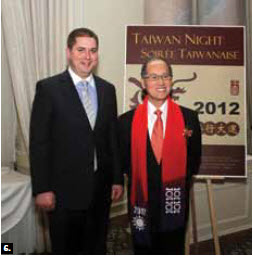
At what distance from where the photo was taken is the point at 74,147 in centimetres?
204

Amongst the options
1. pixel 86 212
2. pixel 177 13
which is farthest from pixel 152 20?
pixel 86 212

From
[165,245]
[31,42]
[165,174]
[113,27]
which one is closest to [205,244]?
[165,245]

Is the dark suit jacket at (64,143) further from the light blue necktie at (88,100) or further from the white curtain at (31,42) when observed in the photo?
the white curtain at (31,42)

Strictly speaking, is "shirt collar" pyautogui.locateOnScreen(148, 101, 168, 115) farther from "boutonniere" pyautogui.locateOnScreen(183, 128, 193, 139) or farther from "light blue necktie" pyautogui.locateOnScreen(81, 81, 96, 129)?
"light blue necktie" pyautogui.locateOnScreen(81, 81, 96, 129)

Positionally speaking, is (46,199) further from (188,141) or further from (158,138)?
(188,141)

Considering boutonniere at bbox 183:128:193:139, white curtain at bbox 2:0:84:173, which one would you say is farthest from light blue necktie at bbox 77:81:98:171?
white curtain at bbox 2:0:84:173

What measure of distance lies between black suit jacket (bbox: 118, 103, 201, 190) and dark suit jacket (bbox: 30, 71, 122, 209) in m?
0.13

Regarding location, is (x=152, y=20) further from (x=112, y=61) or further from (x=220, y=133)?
(x=220, y=133)

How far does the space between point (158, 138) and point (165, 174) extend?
211 millimetres

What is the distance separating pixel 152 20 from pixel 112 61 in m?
0.49

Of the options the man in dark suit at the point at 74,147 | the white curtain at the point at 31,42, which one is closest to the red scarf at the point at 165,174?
the man in dark suit at the point at 74,147

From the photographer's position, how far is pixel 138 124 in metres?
2.18

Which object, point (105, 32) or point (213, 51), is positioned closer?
point (213, 51)

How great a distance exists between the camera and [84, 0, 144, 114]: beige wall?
3094mm
